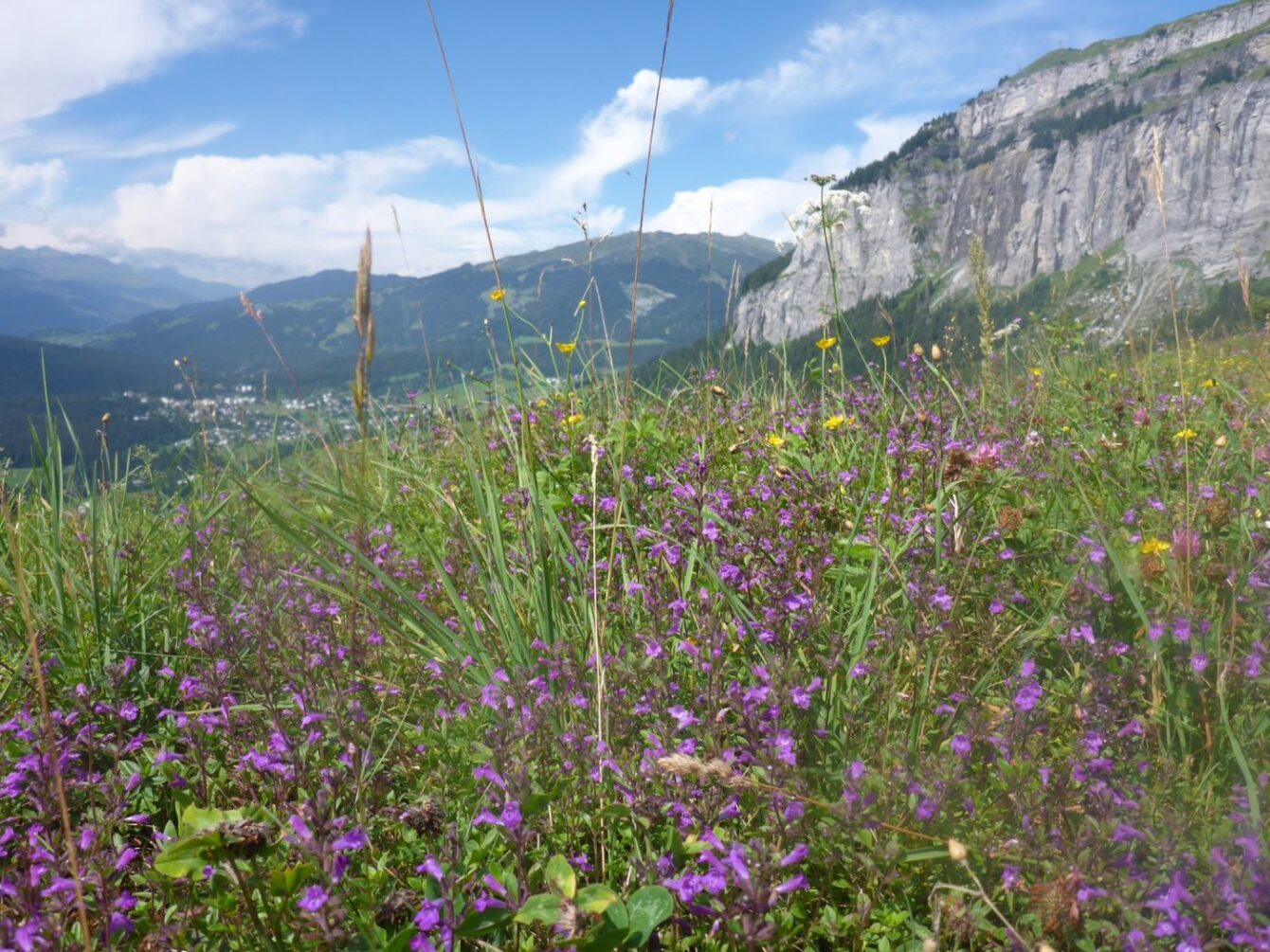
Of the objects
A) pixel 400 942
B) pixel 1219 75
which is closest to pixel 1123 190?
pixel 1219 75

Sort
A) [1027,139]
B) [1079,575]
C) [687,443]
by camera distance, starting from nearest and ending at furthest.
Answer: [1079,575], [687,443], [1027,139]

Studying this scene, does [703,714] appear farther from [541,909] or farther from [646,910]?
[541,909]

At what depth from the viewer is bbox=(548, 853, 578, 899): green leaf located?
1.56 m

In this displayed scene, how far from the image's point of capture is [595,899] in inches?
60.1

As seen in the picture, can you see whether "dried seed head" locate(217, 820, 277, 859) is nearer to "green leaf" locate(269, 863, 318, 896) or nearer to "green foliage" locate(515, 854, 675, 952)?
"green leaf" locate(269, 863, 318, 896)

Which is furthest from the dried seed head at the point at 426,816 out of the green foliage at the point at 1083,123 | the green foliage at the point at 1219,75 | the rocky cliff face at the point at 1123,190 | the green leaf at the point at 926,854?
the green foliage at the point at 1219,75

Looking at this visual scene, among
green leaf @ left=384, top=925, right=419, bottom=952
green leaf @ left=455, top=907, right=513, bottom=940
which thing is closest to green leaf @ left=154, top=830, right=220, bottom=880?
green leaf @ left=384, top=925, right=419, bottom=952

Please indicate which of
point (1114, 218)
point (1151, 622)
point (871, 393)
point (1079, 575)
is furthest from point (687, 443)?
point (1114, 218)

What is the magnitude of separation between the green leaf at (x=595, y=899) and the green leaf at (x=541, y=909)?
0.05 metres

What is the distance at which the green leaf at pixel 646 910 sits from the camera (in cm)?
159

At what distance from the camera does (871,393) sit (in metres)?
5.60

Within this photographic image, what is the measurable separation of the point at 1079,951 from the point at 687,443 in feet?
11.2

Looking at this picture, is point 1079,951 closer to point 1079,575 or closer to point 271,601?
point 1079,575

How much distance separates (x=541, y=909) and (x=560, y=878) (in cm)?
8
